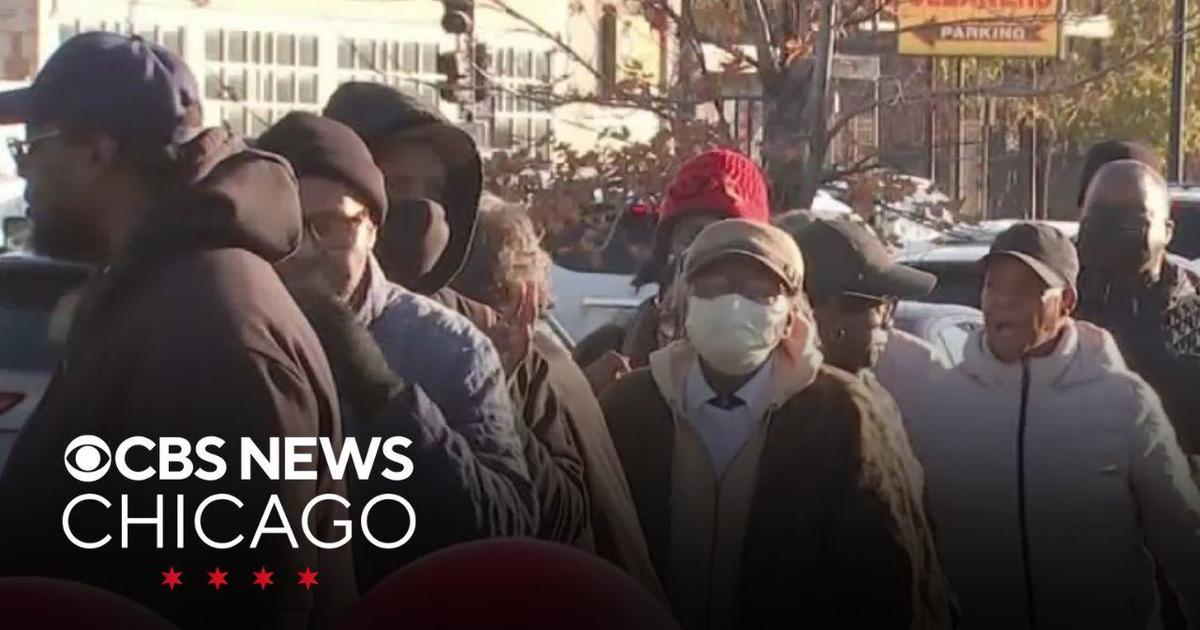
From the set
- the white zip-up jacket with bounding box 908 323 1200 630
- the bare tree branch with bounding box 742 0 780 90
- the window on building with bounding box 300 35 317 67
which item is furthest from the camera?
the bare tree branch with bounding box 742 0 780 90

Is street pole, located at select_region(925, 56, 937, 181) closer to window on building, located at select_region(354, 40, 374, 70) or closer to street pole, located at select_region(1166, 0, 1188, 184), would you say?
street pole, located at select_region(1166, 0, 1188, 184)

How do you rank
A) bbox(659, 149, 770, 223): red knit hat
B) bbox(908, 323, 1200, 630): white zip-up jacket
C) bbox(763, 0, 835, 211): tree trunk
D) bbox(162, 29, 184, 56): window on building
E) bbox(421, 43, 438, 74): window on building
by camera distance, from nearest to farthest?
1. bbox(162, 29, 184, 56): window on building
2. bbox(421, 43, 438, 74): window on building
3. bbox(908, 323, 1200, 630): white zip-up jacket
4. bbox(659, 149, 770, 223): red knit hat
5. bbox(763, 0, 835, 211): tree trunk

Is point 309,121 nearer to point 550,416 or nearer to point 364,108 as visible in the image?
point 364,108

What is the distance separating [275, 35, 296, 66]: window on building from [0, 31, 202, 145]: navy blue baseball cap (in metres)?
0.13

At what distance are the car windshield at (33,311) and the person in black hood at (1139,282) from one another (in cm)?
173

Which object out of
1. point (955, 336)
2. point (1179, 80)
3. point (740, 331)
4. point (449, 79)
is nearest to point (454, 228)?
point (449, 79)

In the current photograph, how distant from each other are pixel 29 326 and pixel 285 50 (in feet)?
1.48

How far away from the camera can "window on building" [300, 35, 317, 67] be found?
2.88 metres

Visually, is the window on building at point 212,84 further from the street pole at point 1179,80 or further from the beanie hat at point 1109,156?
the street pole at point 1179,80

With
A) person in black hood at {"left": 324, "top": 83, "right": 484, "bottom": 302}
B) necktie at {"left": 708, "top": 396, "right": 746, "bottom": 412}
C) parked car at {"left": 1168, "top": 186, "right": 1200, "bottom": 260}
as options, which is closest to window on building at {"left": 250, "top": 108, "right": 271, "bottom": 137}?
person in black hood at {"left": 324, "top": 83, "right": 484, "bottom": 302}

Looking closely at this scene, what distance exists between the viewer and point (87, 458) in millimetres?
2648

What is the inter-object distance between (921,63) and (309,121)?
1.94 meters

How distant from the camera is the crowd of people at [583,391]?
2656 millimetres

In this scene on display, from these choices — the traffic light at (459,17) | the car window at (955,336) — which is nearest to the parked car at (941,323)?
the car window at (955,336)
